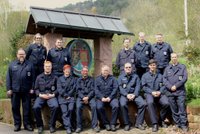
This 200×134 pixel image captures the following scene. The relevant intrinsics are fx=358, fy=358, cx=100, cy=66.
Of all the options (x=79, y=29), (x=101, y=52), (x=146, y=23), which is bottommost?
(x=101, y=52)

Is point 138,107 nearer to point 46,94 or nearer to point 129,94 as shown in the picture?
point 129,94

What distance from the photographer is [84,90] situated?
879 centimetres

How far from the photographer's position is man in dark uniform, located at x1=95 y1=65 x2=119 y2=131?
8.62 meters

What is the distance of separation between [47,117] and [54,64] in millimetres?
1381

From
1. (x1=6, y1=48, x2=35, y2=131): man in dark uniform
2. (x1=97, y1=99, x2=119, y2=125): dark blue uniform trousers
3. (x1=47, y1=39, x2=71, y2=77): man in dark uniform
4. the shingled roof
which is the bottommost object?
(x1=97, y1=99, x2=119, y2=125): dark blue uniform trousers

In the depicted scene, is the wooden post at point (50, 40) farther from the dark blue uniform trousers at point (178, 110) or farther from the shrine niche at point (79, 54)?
the dark blue uniform trousers at point (178, 110)

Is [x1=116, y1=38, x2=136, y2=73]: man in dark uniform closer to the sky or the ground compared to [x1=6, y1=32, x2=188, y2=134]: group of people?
closer to the sky

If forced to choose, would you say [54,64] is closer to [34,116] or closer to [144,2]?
[34,116]

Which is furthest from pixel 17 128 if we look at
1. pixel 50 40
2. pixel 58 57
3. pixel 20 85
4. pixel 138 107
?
pixel 138 107

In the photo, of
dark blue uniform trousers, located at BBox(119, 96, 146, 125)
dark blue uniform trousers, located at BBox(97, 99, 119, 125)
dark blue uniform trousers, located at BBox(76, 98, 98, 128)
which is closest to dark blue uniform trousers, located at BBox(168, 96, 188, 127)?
dark blue uniform trousers, located at BBox(119, 96, 146, 125)

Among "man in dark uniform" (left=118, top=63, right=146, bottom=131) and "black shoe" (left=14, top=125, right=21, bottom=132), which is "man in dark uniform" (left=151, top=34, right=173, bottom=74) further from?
"black shoe" (left=14, top=125, right=21, bottom=132)

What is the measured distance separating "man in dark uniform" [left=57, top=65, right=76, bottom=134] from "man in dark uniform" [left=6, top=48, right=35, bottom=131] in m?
0.71

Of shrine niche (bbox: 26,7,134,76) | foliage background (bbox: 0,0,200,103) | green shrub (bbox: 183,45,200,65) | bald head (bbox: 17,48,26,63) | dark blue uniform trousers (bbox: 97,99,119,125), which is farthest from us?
foliage background (bbox: 0,0,200,103)

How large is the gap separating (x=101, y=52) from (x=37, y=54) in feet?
8.33
